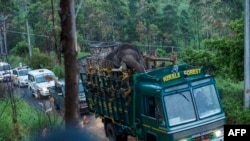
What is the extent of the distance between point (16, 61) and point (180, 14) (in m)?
14.0

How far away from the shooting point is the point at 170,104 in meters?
9.52

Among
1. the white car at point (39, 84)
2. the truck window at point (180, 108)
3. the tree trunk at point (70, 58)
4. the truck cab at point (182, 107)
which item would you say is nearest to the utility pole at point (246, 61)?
the truck cab at point (182, 107)

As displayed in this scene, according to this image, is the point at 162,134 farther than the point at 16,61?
No

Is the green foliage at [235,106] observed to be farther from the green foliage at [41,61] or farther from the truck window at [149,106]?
the green foliage at [41,61]

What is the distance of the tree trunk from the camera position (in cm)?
579

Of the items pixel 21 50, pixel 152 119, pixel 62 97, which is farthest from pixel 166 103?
pixel 21 50

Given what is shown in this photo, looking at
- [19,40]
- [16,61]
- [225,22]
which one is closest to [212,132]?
[225,22]

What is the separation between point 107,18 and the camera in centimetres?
3622

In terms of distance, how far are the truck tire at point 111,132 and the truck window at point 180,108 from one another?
3066 millimetres

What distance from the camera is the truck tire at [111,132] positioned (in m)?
12.2

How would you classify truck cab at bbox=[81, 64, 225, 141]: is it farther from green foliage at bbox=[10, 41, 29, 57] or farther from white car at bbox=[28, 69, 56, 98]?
green foliage at bbox=[10, 41, 29, 57]

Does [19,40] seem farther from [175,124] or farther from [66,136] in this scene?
[66,136]

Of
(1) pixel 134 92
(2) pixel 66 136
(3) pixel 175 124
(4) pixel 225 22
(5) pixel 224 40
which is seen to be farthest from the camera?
(4) pixel 225 22

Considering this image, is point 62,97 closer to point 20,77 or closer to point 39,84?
point 39,84
